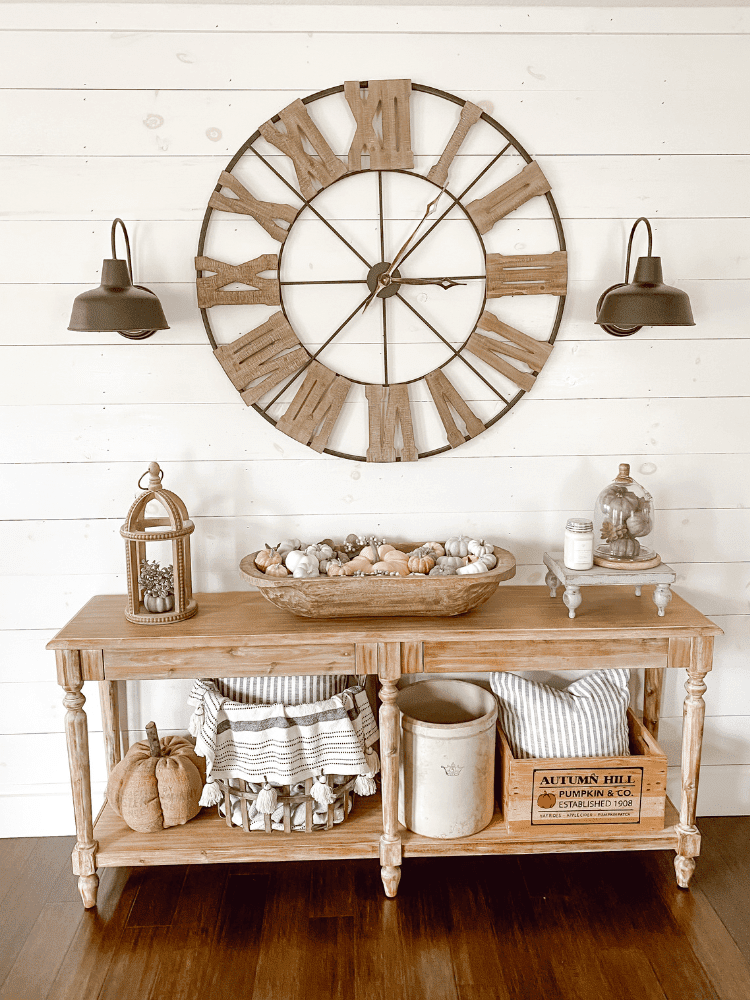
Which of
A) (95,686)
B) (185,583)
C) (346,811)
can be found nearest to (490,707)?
(346,811)

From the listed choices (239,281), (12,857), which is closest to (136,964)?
(12,857)

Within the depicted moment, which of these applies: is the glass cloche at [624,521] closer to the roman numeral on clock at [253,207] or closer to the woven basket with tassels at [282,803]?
the woven basket with tassels at [282,803]

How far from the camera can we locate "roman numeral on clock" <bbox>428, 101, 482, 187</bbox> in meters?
2.11

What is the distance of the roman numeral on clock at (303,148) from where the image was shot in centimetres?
211

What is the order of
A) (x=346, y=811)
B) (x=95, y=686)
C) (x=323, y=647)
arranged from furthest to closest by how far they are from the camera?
(x=95, y=686) < (x=346, y=811) < (x=323, y=647)

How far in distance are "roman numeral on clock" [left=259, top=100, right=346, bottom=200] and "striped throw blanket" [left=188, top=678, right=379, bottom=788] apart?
1395mm

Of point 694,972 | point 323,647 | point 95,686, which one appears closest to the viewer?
point 694,972

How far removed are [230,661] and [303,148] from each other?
4.52ft

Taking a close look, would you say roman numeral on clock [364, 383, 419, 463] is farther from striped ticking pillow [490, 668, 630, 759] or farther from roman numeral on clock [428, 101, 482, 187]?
striped ticking pillow [490, 668, 630, 759]

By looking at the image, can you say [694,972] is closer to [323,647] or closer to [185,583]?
[323,647]

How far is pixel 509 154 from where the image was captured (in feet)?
7.09

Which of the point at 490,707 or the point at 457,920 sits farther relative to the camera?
the point at 490,707

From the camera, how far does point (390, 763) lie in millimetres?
2045

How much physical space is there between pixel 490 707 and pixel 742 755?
0.86 metres
